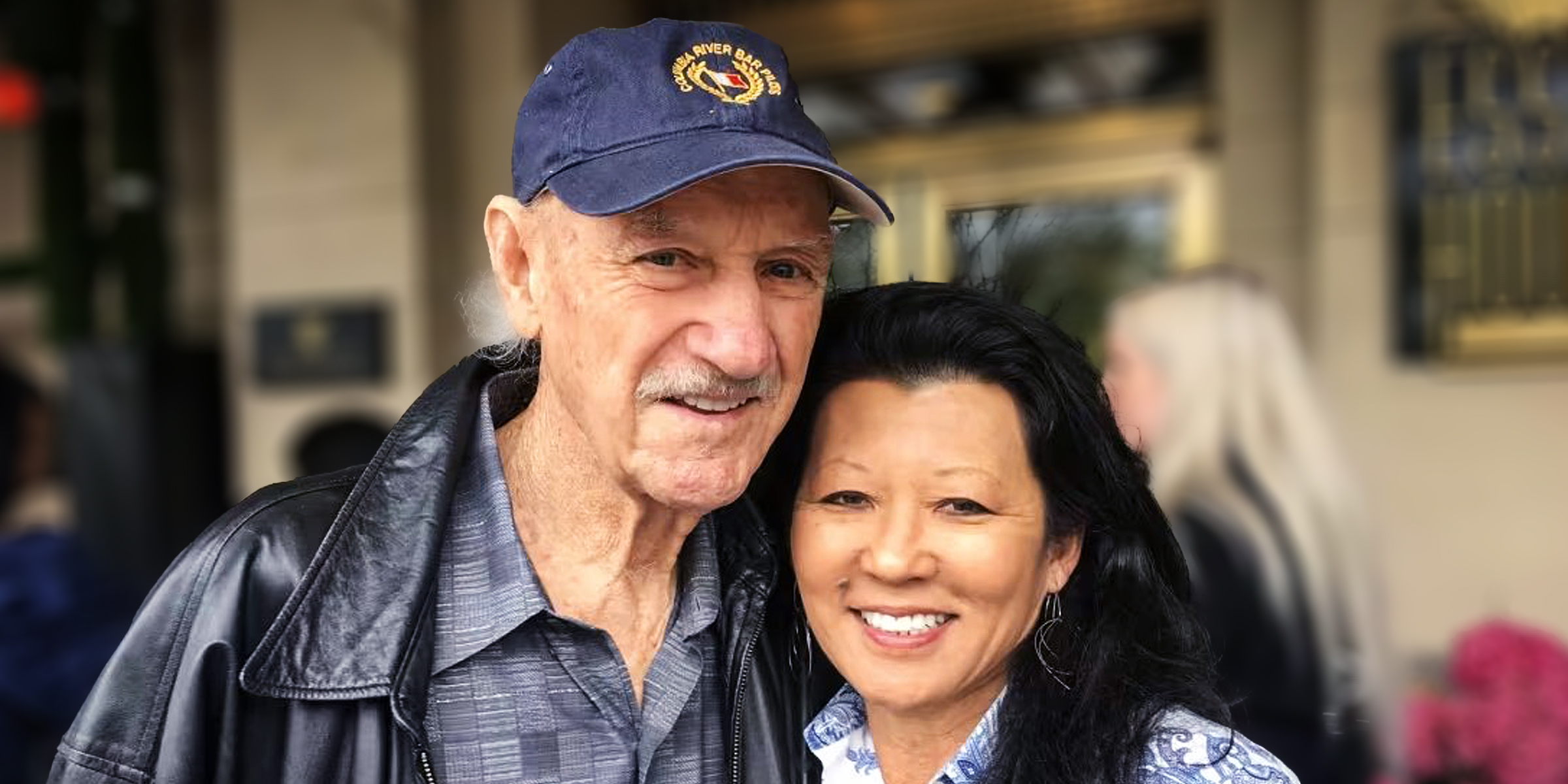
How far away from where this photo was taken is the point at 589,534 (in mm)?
1609

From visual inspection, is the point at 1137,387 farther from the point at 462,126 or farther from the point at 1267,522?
the point at 462,126

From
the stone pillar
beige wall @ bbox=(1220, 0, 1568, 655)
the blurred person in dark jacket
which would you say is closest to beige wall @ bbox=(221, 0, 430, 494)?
the blurred person in dark jacket

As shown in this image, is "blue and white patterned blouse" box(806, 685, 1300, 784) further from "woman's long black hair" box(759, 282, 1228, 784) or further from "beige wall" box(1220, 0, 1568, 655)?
"beige wall" box(1220, 0, 1568, 655)

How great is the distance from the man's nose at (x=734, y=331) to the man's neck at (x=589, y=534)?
22 cm

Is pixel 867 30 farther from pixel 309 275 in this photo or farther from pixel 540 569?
pixel 540 569

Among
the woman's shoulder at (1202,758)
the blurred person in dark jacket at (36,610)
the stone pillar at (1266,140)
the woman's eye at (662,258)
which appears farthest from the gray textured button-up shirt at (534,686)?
the stone pillar at (1266,140)

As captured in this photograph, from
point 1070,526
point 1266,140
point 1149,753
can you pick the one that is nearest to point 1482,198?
point 1266,140

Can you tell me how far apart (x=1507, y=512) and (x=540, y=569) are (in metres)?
3.60

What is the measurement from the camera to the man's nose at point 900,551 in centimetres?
149

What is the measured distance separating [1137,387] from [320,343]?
3.79 meters

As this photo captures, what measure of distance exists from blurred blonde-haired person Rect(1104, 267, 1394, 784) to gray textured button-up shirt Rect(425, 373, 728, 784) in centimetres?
131

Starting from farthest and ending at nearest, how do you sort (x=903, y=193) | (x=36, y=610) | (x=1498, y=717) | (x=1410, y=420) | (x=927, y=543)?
(x=903, y=193)
(x=1410, y=420)
(x=36, y=610)
(x=1498, y=717)
(x=927, y=543)

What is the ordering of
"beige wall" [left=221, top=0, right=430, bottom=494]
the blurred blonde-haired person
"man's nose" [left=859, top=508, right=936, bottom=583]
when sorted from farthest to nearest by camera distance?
"beige wall" [left=221, top=0, right=430, bottom=494]
the blurred blonde-haired person
"man's nose" [left=859, top=508, right=936, bottom=583]

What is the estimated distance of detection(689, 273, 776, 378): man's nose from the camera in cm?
143
